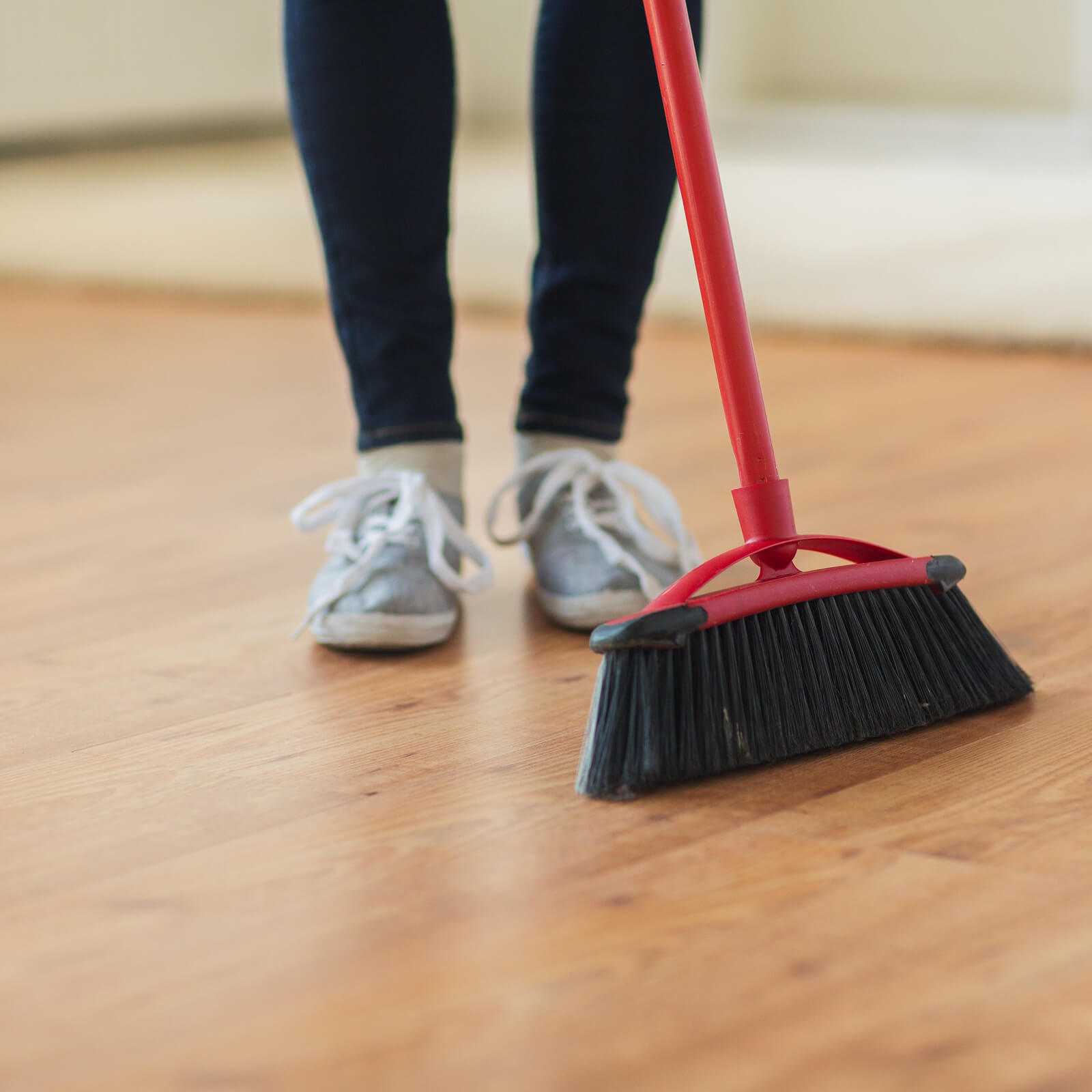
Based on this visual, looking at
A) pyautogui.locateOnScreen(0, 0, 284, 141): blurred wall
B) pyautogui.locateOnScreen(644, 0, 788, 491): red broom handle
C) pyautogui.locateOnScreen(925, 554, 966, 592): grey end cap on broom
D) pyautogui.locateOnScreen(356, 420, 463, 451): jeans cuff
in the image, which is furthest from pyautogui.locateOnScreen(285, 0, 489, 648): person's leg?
pyautogui.locateOnScreen(0, 0, 284, 141): blurred wall

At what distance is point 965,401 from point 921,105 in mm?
3318

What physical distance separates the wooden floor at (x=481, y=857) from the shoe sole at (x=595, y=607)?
0.04 ft

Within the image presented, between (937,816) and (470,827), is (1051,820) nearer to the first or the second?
(937,816)

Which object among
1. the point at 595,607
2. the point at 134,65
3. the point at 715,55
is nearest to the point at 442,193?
the point at 595,607

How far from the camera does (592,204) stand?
100cm

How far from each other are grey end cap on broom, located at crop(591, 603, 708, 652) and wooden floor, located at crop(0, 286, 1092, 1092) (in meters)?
0.07

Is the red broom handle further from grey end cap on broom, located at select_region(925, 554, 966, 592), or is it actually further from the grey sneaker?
the grey sneaker

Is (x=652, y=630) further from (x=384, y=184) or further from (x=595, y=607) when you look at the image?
(x=384, y=184)

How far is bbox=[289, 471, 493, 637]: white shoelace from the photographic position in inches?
37.1

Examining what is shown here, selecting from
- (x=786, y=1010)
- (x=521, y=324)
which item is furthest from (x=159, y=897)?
(x=521, y=324)

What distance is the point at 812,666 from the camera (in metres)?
0.74

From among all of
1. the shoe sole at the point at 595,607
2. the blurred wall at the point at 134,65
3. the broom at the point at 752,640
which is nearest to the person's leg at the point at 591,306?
the shoe sole at the point at 595,607

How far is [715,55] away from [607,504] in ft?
13.6

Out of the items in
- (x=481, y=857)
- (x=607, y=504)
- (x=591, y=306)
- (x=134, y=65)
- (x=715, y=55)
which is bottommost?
(x=481, y=857)
